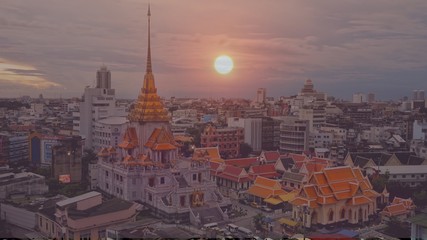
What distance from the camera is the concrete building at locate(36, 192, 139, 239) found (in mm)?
14281

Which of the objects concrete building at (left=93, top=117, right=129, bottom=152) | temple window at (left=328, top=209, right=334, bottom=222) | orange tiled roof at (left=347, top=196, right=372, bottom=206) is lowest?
temple window at (left=328, top=209, right=334, bottom=222)

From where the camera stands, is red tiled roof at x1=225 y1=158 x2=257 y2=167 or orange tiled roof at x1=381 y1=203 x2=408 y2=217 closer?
orange tiled roof at x1=381 y1=203 x2=408 y2=217

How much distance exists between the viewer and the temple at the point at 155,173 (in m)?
17.5

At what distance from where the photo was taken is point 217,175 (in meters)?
22.6

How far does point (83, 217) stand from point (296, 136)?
18413 millimetres

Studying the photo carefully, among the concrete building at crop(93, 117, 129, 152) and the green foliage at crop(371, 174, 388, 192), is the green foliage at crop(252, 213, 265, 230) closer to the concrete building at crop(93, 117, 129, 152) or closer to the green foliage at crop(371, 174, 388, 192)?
the green foliage at crop(371, 174, 388, 192)

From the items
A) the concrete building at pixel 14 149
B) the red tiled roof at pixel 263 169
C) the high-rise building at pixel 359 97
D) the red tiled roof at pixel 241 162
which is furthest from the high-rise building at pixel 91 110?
the high-rise building at pixel 359 97

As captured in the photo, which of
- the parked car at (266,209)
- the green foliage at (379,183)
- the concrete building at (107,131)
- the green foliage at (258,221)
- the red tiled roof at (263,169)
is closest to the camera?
the green foliage at (258,221)

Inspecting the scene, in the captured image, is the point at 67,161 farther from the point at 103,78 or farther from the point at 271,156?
the point at 103,78

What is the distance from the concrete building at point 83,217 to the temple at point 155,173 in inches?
93.2

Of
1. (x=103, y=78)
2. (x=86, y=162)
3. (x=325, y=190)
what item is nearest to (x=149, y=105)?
(x=86, y=162)

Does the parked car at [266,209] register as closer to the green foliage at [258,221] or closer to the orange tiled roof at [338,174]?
the green foliage at [258,221]

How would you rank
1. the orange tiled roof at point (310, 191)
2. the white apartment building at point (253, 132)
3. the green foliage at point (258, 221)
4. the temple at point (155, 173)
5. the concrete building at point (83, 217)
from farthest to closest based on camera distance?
the white apartment building at point (253, 132)
the temple at point (155, 173)
the orange tiled roof at point (310, 191)
the green foliage at point (258, 221)
the concrete building at point (83, 217)

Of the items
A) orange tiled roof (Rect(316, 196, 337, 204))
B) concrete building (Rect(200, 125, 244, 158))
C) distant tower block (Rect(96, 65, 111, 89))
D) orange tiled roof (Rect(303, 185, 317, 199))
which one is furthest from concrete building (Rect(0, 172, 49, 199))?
distant tower block (Rect(96, 65, 111, 89))
